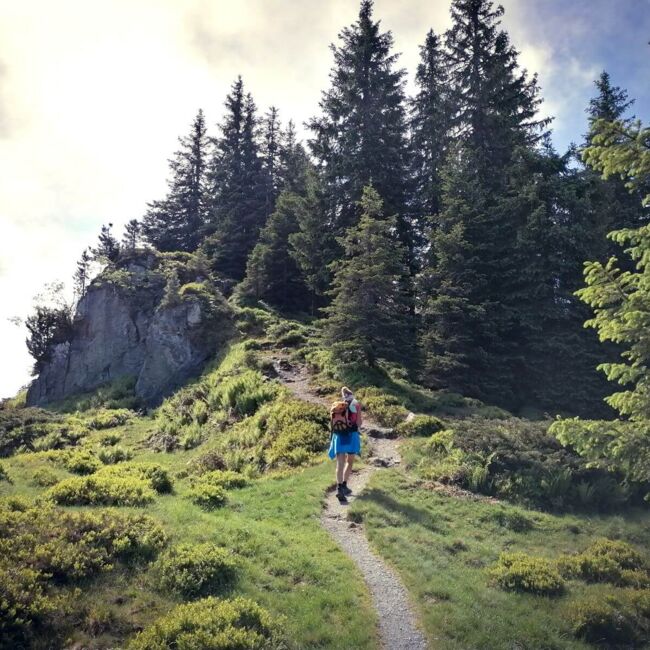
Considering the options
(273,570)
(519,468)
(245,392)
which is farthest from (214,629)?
(245,392)

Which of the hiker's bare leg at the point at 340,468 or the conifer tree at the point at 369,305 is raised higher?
the conifer tree at the point at 369,305

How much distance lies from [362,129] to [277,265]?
40.3ft

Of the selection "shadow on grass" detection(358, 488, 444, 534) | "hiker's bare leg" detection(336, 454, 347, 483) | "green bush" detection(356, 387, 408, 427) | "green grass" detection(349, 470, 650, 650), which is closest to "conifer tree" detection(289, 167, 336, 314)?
"green bush" detection(356, 387, 408, 427)

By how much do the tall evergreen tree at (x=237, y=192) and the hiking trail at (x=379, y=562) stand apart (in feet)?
107

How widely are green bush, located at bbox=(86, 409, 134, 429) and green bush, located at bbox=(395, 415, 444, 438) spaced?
58.1ft

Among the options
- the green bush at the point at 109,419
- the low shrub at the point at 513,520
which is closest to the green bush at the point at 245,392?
the green bush at the point at 109,419

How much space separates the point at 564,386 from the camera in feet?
83.4

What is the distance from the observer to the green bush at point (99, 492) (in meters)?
11.7

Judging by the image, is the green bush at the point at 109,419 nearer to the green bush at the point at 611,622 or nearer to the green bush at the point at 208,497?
the green bush at the point at 208,497

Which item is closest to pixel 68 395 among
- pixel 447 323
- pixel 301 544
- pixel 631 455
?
pixel 447 323

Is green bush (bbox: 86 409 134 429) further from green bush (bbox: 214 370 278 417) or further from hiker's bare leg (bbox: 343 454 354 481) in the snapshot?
hiker's bare leg (bbox: 343 454 354 481)

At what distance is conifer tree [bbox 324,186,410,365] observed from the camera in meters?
24.6

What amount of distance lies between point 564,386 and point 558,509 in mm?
12793

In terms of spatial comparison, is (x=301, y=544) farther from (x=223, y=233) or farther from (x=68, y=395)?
(x=223, y=233)
